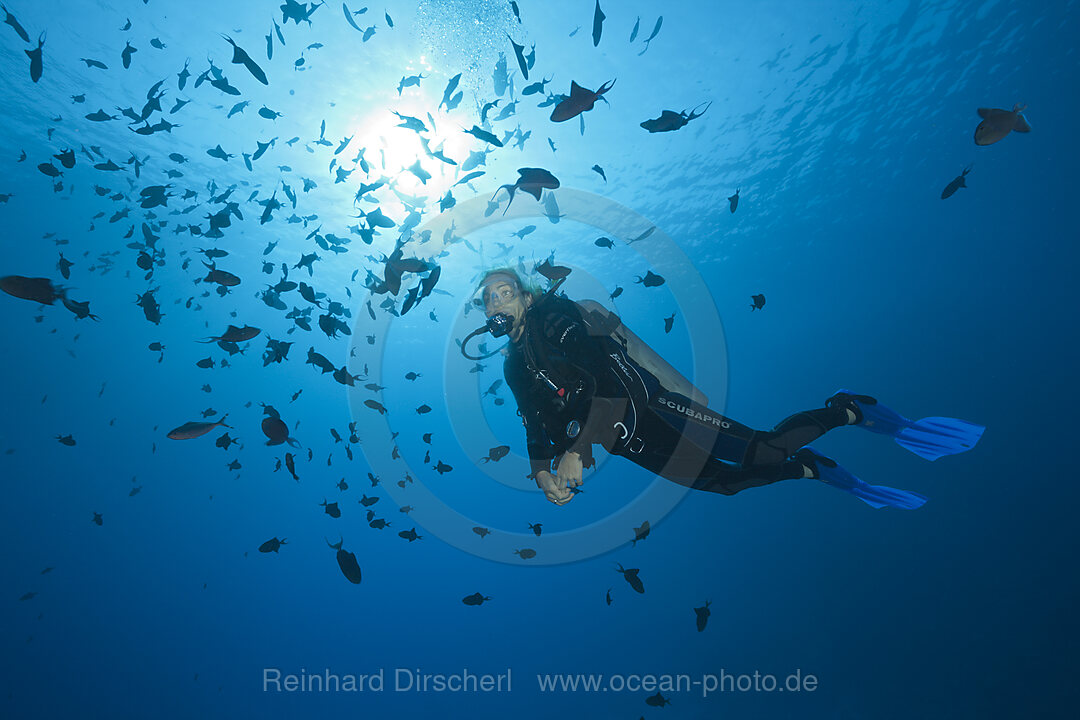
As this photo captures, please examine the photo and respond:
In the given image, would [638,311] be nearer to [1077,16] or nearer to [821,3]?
[821,3]

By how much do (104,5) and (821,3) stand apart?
20037 millimetres

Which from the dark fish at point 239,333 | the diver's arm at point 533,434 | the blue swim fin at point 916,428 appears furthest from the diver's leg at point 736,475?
the dark fish at point 239,333

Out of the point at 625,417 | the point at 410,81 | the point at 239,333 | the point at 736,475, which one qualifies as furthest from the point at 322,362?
the point at 410,81

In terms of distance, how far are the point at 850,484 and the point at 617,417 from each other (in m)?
3.21

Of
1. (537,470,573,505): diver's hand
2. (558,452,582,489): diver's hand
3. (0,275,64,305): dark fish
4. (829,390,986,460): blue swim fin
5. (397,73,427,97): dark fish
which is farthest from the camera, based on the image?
(397,73,427,97): dark fish

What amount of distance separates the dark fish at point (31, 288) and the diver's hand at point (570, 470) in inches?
167

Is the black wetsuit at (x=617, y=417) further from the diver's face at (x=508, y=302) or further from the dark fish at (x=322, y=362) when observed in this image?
the dark fish at (x=322, y=362)

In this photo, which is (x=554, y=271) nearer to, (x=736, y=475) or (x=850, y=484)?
(x=736, y=475)

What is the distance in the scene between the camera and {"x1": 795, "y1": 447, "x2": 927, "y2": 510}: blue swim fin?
16.1 ft

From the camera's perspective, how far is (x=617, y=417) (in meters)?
4.17

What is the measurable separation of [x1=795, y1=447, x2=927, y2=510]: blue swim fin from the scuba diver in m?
0.01

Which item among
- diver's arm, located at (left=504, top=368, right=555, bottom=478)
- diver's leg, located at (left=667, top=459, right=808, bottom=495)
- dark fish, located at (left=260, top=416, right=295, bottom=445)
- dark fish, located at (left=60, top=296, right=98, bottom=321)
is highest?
dark fish, located at (left=60, top=296, right=98, bottom=321)

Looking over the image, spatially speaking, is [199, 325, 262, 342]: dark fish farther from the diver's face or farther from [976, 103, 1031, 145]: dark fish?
[976, 103, 1031, 145]: dark fish

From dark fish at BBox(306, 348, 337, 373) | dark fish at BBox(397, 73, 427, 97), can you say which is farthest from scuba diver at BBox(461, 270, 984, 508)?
dark fish at BBox(397, 73, 427, 97)
